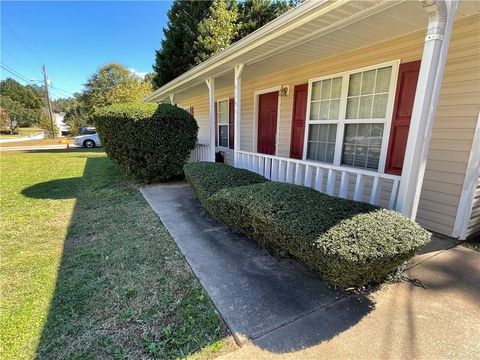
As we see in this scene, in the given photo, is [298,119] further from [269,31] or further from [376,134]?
[269,31]

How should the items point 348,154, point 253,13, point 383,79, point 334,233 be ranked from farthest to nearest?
point 253,13 → point 348,154 → point 383,79 → point 334,233

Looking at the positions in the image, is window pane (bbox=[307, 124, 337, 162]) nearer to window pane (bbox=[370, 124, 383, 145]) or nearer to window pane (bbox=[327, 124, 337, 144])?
window pane (bbox=[327, 124, 337, 144])

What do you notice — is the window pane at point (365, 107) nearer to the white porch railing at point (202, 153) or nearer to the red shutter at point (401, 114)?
the red shutter at point (401, 114)

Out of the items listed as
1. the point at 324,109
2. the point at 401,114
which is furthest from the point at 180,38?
the point at 401,114

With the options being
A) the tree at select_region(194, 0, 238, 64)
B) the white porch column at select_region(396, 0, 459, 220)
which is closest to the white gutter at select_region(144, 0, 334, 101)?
the white porch column at select_region(396, 0, 459, 220)

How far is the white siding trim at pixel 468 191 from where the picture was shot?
302cm

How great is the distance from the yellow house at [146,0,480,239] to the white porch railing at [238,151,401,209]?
0.02m

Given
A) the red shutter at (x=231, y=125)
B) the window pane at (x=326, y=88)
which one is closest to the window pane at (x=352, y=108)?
the window pane at (x=326, y=88)

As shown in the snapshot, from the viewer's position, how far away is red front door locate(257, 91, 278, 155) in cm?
627

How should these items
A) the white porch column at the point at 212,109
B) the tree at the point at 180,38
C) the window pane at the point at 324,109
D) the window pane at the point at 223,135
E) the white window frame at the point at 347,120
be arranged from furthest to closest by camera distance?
1. the tree at the point at 180,38
2. the window pane at the point at 223,135
3. the white porch column at the point at 212,109
4. the window pane at the point at 324,109
5. the white window frame at the point at 347,120

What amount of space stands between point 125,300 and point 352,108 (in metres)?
4.26

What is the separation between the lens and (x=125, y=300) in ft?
7.43

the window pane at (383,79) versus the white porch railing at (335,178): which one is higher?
the window pane at (383,79)

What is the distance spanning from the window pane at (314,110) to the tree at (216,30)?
37.9 feet
